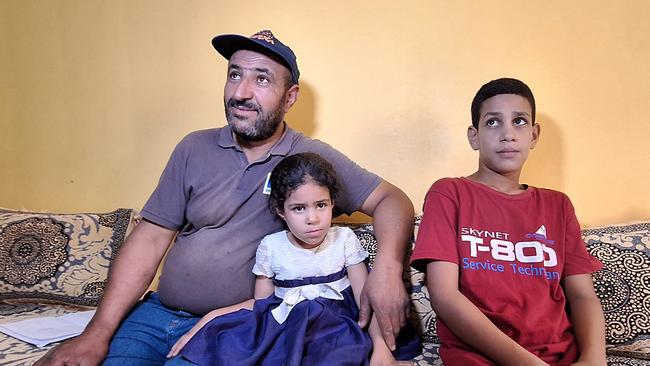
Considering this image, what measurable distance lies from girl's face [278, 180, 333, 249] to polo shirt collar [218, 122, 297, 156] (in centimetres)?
26

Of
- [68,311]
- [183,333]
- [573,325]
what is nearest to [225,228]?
[183,333]

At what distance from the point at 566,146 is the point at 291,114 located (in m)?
1.13

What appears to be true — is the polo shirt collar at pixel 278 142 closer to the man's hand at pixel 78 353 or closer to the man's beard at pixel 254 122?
the man's beard at pixel 254 122

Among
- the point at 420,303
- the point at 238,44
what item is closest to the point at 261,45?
the point at 238,44

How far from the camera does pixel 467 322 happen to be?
1273 millimetres

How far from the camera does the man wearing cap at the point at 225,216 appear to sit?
152cm

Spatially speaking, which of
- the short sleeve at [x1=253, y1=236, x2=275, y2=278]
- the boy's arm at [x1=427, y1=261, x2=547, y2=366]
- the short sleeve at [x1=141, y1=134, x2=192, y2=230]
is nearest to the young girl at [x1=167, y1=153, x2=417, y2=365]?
the short sleeve at [x1=253, y1=236, x2=275, y2=278]

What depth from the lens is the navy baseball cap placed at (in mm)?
1553

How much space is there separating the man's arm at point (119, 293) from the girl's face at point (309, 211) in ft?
1.72

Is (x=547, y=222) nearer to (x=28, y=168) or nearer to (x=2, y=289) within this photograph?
(x=2, y=289)

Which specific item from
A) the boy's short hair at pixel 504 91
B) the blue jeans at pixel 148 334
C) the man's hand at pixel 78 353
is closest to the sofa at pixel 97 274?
the man's hand at pixel 78 353

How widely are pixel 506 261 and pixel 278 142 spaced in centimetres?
83

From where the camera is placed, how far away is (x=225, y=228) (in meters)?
1.60

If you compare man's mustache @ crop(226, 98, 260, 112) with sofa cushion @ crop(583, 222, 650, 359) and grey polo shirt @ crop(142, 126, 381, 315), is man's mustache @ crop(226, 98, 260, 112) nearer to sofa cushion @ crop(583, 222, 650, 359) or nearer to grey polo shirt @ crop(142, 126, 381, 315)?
grey polo shirt @ crop(142, 126, 381, 315)
